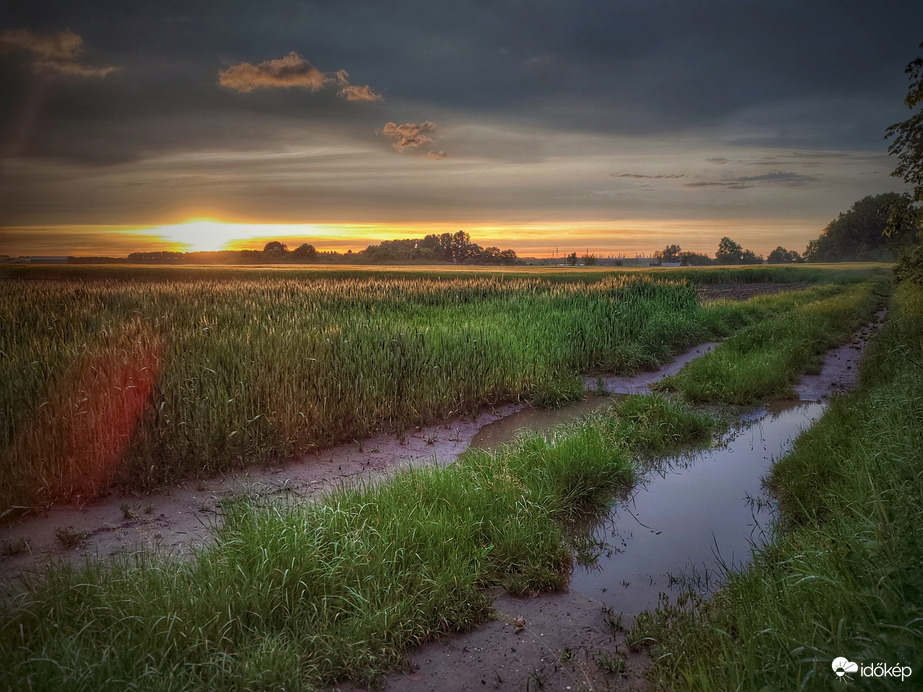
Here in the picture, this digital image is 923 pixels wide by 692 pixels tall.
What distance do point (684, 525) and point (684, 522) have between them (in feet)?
0.25

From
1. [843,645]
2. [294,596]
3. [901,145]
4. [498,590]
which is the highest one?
[901,145]

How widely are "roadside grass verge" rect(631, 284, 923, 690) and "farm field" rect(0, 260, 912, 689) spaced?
49cm

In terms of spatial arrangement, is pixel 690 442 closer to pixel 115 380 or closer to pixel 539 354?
pixel 539 354

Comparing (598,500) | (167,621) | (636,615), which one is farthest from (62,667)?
(598,500)

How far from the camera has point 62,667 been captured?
284cm

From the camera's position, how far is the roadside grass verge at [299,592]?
10.2ft

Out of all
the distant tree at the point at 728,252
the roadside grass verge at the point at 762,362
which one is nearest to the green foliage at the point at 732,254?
the distant tree at the point at 728,252

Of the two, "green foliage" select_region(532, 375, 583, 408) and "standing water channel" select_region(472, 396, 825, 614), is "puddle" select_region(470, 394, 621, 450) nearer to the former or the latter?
"standing water channel" select_region(472, 396, 825, 614)

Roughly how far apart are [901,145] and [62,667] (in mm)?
16770

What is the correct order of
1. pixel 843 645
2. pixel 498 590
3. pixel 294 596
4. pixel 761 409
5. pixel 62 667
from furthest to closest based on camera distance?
pixel 761 409, pixel 498 590, pixel 294 596, pixel 62 667, pixel 843 645

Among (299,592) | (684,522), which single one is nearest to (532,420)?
(684,522)

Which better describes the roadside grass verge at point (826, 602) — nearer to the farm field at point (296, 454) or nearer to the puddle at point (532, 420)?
the farm field at point (296, 454)

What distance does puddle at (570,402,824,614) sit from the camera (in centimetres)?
459

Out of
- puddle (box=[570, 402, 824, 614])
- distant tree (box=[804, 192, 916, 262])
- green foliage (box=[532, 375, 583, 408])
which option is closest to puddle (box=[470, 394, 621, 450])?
green foliage (box=[532, 375, 583, 408])
